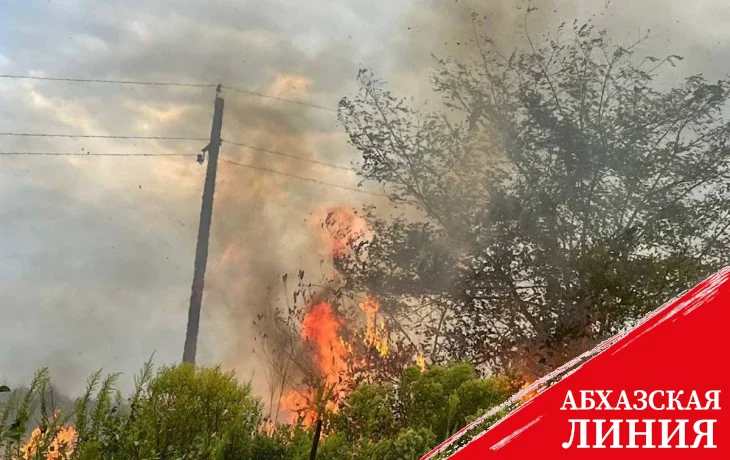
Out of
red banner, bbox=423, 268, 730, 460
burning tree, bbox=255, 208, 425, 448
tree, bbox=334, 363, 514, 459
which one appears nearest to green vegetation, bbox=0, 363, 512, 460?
tree, bbox=334, 363, 514, 459

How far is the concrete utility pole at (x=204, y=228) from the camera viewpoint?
8789 millimetres

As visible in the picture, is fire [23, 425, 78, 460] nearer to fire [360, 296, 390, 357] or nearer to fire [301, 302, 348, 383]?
fire [301, 302, 348, 383]

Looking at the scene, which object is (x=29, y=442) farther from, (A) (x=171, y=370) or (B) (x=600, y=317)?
(B) (x=600, y=317)

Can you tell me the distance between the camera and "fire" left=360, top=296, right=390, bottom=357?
8000mm

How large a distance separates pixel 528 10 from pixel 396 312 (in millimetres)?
3669

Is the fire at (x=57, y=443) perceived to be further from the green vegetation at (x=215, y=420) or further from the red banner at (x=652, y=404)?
the red banner at (x=652, y=404)

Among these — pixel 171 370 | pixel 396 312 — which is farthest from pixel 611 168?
pixel 171 370

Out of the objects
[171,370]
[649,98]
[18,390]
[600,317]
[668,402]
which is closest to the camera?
[668,402]

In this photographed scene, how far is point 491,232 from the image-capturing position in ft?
25.8

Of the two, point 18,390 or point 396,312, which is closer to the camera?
point 18,390

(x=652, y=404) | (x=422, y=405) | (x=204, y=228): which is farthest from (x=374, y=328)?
(x=652, y=404)

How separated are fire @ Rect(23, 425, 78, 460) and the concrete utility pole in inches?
224

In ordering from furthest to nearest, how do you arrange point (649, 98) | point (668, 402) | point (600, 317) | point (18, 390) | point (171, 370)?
1. point (649, 98)
2. point (600, 317)
3. point (171, 370)
4. point (18, 390)
5. point (668, 402)

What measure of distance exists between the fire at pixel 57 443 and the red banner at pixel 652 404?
68.0 inches
